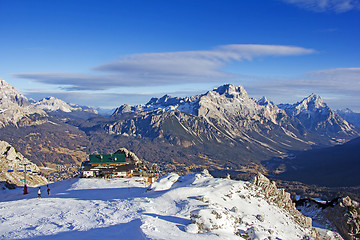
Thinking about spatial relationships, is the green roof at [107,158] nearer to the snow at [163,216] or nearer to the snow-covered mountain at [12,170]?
the snow-covered mountain at [12,170]

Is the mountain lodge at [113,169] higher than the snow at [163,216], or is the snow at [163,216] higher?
the snow at [163,216]

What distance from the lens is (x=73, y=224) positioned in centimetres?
2684

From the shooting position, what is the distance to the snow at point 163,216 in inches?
976

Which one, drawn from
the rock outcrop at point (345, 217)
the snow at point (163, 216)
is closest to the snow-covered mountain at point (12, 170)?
the snow at point (163, 216)

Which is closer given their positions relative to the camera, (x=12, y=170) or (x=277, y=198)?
(x=277, y=198)

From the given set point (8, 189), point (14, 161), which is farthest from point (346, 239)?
point (14, 161)

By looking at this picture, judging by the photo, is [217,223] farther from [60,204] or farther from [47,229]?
[60,204]

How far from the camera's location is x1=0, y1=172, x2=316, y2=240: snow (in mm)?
24797

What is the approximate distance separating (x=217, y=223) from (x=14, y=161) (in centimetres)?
8248

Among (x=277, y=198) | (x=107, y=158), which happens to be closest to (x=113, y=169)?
(x=107, y=158)

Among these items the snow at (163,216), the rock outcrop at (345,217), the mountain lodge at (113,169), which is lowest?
the rock outcrop at (345,217)

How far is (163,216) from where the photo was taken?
28875 mm

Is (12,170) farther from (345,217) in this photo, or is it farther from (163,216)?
(345,217)

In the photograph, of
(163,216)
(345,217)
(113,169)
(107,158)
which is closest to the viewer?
(163,216)
